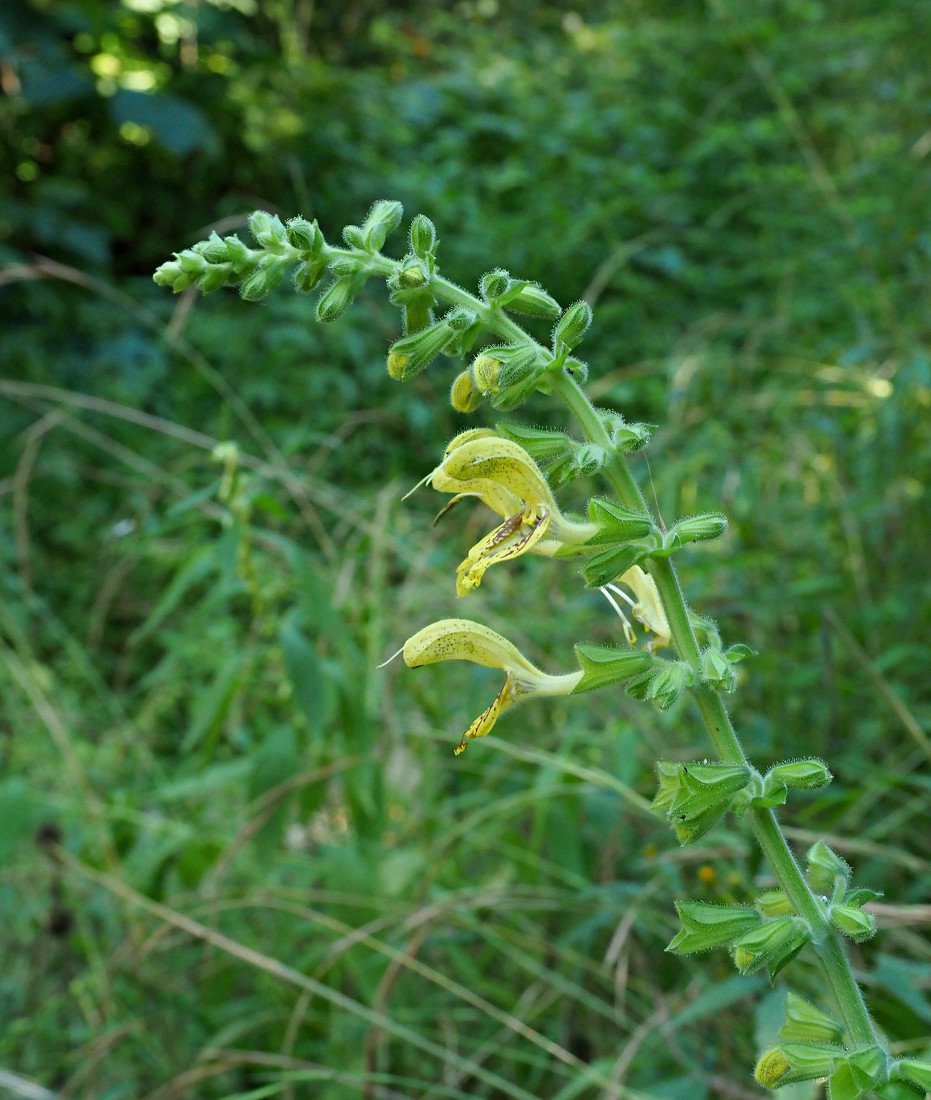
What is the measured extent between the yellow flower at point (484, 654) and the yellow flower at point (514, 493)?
3.7 inches

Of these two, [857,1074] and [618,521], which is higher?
[618,521]

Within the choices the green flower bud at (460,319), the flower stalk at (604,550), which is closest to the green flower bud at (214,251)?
the flower stalk at (604,550)

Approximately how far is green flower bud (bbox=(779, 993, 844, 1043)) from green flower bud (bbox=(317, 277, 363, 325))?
64 centimetres

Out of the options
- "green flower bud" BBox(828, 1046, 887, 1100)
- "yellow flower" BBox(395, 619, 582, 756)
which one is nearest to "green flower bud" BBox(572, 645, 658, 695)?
"yellow flower" BBox(395, 619, 582, 756)

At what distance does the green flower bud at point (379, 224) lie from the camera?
98cm

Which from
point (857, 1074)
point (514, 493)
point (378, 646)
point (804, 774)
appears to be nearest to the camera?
point (857, 1074)

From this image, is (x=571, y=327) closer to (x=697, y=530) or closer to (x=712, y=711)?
(x=697, y=530)

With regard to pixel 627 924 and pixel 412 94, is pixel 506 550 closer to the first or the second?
pixel 627 924

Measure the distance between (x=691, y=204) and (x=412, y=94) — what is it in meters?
1.74

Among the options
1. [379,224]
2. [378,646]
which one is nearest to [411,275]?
[379,224]

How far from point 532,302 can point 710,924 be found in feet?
1.67

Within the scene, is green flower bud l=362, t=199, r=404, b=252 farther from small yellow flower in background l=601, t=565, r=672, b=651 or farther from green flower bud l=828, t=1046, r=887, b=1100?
green flower bud l=828, t=1046, r=887, b=1100

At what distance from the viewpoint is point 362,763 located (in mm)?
1886

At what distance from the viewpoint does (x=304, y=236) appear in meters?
0.93
